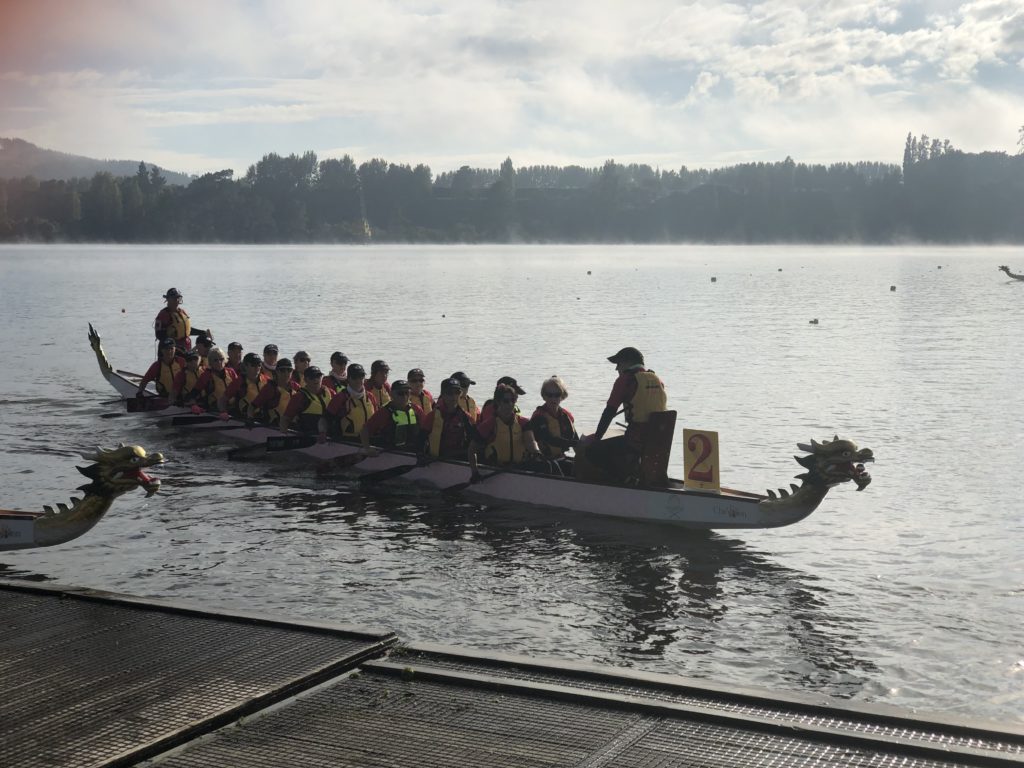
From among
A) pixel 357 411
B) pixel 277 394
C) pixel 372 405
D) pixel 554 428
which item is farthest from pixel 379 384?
pixel 554 428

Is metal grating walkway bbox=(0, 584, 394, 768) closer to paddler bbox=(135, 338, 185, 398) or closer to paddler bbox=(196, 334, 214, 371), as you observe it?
paddler bbox=(196, 334, 214, 371)

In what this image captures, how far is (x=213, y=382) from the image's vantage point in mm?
26250

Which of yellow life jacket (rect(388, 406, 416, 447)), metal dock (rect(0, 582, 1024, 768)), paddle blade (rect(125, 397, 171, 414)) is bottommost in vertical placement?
metal dock (rect(0, 582, 1024, 768))

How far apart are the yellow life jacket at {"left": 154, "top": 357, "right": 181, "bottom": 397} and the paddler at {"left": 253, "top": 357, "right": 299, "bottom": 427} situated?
17.1ft

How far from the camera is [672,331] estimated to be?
191 ft

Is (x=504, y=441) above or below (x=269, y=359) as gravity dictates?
below

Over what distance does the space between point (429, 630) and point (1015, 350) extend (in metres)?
40.7

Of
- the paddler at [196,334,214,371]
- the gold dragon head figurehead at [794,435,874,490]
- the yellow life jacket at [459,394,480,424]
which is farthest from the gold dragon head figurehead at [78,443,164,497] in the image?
the paddler at [196,334,214,371]

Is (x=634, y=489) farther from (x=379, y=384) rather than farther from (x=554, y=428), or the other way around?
(x=379, y=384)

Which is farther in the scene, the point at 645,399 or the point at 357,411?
the point at 357,411

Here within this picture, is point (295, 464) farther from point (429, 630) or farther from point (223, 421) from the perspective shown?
point (429, 630)

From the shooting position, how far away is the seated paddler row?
58.6 feet

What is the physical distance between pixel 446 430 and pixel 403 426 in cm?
144

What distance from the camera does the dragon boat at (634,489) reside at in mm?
14516
